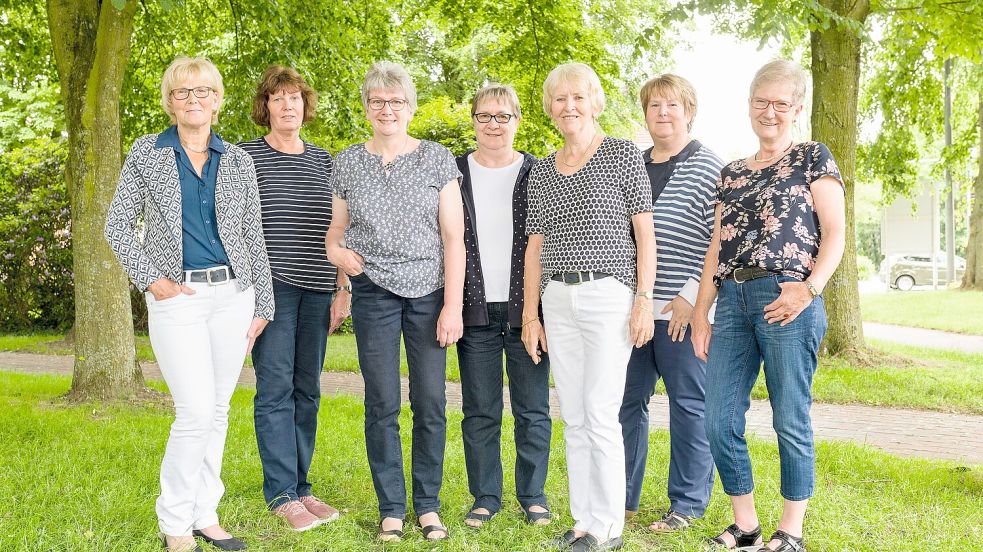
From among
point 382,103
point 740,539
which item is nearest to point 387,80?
point 382,103

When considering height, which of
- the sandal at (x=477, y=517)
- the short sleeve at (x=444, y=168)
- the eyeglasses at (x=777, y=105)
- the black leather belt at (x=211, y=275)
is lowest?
the sandal at (x=477, y=517)

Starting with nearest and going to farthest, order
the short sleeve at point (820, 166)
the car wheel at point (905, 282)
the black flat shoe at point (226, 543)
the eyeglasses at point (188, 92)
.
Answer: the short sleeve at point (820, 166)
the eyeglasses at point (188, 92)
the black flat shoe at point (226, 543)
the car wheel at point (905, 282)

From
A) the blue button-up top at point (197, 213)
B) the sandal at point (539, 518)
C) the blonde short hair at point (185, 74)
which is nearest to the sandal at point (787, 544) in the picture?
the sandal at point (539, 518)

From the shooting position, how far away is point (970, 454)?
6.50 meters

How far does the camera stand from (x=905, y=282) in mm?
34906

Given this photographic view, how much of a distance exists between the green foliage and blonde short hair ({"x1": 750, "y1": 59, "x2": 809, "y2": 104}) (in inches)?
545

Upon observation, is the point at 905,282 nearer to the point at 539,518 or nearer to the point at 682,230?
the point at 682,230

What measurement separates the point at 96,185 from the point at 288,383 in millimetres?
4378

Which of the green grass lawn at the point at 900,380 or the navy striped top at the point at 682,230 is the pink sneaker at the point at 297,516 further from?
the green grass lawn at the point at 900,380

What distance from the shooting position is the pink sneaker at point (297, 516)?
4324mm

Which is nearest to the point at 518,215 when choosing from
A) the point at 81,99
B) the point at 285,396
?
the point at 285,396

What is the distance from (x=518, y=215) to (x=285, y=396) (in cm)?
158

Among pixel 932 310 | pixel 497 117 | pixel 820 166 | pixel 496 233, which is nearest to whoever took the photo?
pixel 820 166

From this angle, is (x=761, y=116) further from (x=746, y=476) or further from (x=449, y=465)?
(x=449, y=465)
